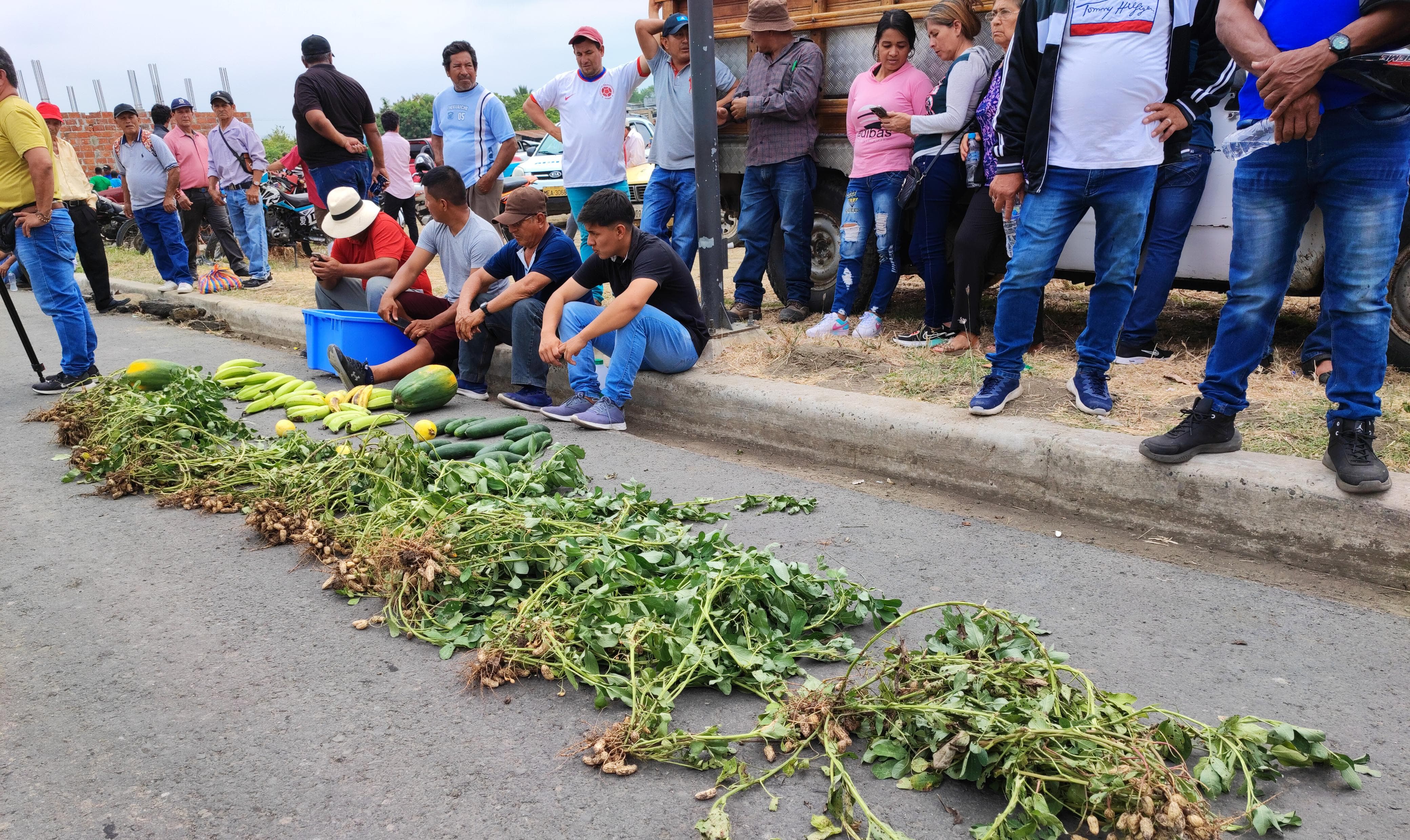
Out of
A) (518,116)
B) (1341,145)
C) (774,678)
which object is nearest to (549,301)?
(774,678)

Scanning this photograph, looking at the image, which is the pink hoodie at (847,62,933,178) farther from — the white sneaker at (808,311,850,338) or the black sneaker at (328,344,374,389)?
the black sneaker at (328,344,374,389)

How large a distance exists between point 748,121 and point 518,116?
49274 millimetres

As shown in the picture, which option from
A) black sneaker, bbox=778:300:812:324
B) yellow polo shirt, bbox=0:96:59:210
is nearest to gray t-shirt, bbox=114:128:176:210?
yellow polo shirt, bbox=0:96:59:210

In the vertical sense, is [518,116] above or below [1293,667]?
above

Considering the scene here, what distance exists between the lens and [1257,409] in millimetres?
4348

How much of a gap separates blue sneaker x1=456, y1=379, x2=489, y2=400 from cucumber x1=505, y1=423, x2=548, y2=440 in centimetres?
134

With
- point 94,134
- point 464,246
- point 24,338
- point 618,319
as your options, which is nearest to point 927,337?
point 618,319

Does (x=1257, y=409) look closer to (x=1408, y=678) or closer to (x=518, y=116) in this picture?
(x=1408, y=678)

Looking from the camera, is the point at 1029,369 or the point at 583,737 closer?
the point at 583,737

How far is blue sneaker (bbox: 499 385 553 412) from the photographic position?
6.24 metres

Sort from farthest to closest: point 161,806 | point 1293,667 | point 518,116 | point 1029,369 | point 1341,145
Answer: point 518,116 < point 1029,369 < point 1341,145 < point 1293,667 < point 161,806

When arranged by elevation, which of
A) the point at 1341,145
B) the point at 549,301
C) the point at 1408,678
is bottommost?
the point at 1408,678

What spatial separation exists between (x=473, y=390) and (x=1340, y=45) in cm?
516

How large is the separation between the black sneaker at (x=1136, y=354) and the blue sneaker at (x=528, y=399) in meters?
3.47
